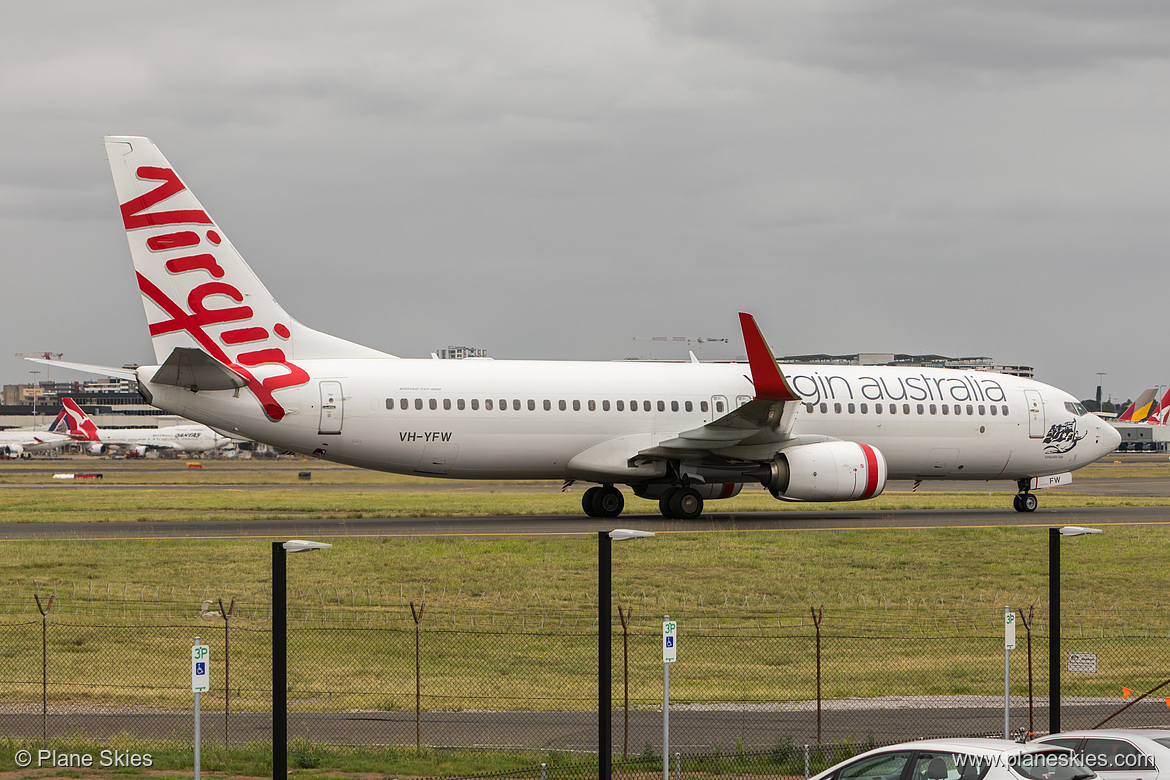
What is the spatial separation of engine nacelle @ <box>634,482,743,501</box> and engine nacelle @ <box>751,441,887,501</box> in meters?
2.47

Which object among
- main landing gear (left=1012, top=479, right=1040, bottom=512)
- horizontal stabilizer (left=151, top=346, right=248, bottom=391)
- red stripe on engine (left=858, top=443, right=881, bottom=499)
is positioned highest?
horizontal stabilizer (left=151, top=346, right=248, bottom=391)

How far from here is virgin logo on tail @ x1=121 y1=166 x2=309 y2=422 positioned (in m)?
31.5

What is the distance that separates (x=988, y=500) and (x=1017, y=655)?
27.8m

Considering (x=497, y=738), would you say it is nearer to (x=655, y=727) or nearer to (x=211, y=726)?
(x=655, y=727)

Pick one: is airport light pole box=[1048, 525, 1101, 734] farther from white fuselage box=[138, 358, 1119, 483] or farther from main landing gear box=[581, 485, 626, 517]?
main landing gear box=[581, 485, 626, 517]

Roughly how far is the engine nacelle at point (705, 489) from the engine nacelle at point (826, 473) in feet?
8.11

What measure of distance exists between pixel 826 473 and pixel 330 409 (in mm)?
12878

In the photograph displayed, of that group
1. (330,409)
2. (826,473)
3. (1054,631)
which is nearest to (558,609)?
(330,409)

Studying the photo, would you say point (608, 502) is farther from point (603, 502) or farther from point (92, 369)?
point (92, 369)

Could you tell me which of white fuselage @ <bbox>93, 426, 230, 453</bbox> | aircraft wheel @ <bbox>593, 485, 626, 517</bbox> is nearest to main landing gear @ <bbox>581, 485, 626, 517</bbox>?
aircraft wheel @ <bbox>593, 485, 626, 517</bbox>

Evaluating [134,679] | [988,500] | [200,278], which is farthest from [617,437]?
[988,500]

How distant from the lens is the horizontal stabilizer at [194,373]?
29.6 m

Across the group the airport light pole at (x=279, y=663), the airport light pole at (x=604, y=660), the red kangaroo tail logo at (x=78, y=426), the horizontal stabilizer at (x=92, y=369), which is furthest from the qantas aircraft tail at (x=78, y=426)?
the airport light pole at (x=604, y=660)

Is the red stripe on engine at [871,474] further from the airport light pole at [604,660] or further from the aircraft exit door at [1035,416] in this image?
the airport light pole at [604,660]
